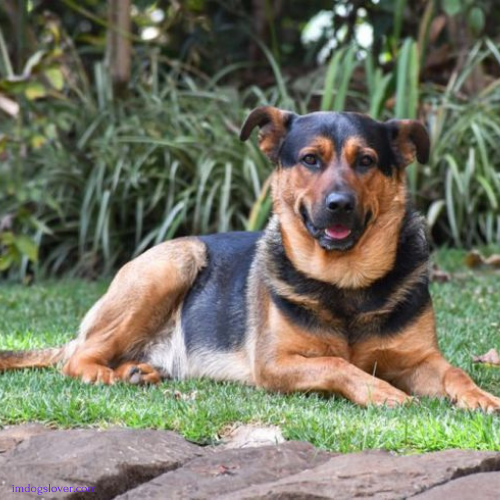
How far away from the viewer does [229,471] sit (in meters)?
3.85

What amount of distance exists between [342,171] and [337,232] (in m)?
0.29

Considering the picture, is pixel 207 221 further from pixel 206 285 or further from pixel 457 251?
pixel 206 285

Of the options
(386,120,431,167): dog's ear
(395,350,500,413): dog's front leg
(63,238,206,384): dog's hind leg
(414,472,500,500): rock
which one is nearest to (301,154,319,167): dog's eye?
(386,120,431,167): dog's ear

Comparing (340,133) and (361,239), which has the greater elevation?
(340,133)

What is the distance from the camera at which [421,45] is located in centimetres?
1058

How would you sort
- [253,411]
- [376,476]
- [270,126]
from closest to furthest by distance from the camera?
[376,476]
[253,411]
[270,126]

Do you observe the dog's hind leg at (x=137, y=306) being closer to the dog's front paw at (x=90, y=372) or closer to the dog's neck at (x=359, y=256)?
the dog's front paw at (x=90, y=372)

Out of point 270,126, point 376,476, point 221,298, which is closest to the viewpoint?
point 376,476

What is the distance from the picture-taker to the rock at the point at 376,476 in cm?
356

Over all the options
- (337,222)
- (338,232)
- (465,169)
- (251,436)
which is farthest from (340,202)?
(465,169)

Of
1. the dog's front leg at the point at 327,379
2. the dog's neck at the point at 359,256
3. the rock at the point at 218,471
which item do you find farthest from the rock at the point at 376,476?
the dog's neck at the point at 359,256

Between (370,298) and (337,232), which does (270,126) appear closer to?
(337,232)

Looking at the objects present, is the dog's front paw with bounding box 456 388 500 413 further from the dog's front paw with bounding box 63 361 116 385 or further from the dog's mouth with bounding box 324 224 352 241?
the dog's front paw with bounding box 63 361 116 385

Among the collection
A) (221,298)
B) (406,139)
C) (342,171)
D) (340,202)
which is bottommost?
(221,298)
